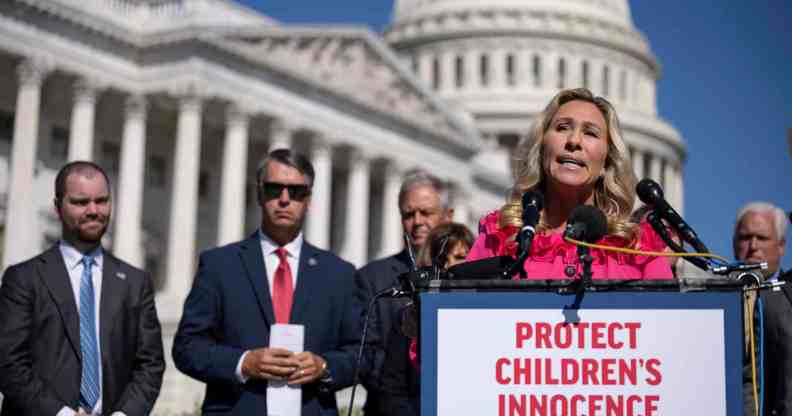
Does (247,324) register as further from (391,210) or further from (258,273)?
(391,210)

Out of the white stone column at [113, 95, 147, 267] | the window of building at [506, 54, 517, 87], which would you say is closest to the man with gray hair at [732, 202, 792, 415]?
the white stone column at [113, 95, 147, 267]

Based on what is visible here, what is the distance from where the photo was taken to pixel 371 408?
25.6ft

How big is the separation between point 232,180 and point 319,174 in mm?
5415

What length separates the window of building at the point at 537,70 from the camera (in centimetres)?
9125

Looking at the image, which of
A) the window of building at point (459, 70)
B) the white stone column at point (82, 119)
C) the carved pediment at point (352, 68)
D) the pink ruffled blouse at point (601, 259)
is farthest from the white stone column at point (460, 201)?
the pink ruffled blouse at point (601, 259)

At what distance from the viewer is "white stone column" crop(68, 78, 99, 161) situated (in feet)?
124

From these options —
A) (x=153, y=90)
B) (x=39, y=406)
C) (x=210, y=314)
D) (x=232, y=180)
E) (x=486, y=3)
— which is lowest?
(x=39, y=406)

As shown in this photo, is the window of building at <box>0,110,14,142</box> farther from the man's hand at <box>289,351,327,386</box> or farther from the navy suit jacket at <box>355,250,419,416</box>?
the man's hand at <box>289,351,327,386</box>

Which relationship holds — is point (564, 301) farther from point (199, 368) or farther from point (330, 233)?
point (330, 233)

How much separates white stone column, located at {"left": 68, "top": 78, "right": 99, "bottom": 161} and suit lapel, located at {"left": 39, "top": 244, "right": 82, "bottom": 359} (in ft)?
103

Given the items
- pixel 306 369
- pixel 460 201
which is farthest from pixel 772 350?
pixel 460 201

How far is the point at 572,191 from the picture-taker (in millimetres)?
4477

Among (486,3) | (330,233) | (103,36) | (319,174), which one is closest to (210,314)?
(103,36)

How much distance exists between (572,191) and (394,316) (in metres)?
3.61
